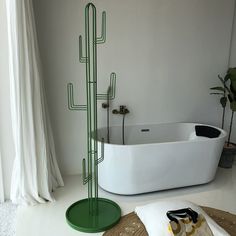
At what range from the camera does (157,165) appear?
270cm

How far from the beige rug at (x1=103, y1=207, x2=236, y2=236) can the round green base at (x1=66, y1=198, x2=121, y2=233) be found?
6 cm

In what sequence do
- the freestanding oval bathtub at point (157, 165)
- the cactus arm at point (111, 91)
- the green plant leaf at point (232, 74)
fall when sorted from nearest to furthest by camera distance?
the freestanding oval bathtub at point (157, 165) < the cactus arm at point (111, 91) < the green plant leaf at point (232, 74)

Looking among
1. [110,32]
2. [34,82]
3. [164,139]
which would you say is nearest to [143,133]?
[164,139]

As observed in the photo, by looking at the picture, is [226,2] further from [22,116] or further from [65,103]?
[22,116]

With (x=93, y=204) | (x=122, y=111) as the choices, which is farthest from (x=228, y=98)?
(x=93, y=204)

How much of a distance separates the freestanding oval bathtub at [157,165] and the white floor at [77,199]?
74 millimetres

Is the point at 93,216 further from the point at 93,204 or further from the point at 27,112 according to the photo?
the point at 27,112

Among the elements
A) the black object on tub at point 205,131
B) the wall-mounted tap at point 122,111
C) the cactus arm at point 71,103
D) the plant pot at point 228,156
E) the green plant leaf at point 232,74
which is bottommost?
the plant pot at point 228,156

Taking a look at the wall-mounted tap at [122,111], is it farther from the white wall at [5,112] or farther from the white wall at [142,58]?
the white wall at [5,112]

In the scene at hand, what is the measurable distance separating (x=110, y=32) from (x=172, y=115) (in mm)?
1250

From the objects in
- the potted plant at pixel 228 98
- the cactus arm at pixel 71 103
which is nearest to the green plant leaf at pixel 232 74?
the potted plant at pixel 228 98

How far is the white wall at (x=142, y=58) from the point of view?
9.49 feet

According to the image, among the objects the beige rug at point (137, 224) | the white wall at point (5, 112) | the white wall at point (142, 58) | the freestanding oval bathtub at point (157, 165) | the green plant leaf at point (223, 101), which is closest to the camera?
the beige rug at point (137, 224)

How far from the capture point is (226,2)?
10.8 ft
